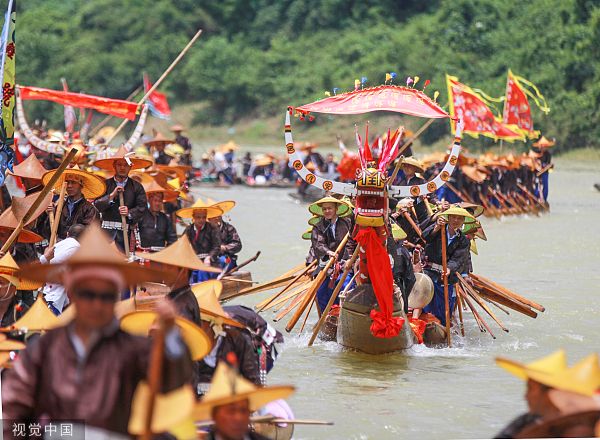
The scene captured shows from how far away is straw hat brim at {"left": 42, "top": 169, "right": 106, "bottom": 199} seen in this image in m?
10.2

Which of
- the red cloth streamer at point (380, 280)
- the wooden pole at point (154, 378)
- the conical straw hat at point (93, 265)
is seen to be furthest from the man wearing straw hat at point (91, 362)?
the red cloth streamer at point (380, 280)

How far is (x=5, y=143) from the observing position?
34.2 ft

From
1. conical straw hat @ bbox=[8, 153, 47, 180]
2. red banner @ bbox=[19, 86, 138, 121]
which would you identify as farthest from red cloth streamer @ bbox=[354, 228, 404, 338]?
red banner @ bbox=[19, 86, 138, 121]

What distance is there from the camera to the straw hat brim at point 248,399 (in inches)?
197

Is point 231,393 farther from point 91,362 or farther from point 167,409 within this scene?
point 91,362

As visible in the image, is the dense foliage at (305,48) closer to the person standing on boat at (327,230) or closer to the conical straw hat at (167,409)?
the person standing on boat at (327,230)

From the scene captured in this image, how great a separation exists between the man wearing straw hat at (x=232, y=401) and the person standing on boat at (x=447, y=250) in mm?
6211

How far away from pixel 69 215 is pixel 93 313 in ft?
19.1

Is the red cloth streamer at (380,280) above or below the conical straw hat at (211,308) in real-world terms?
below

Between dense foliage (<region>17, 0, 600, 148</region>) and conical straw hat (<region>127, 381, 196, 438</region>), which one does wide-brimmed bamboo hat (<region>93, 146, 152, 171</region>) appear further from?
dense foliage (<region>17, 0, 600, 148</region>)

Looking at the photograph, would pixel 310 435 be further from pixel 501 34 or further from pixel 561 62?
pixel 501 34

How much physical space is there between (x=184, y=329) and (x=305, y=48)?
5194cm

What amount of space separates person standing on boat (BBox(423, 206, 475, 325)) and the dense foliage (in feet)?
96.8

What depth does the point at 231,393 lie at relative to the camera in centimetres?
506
